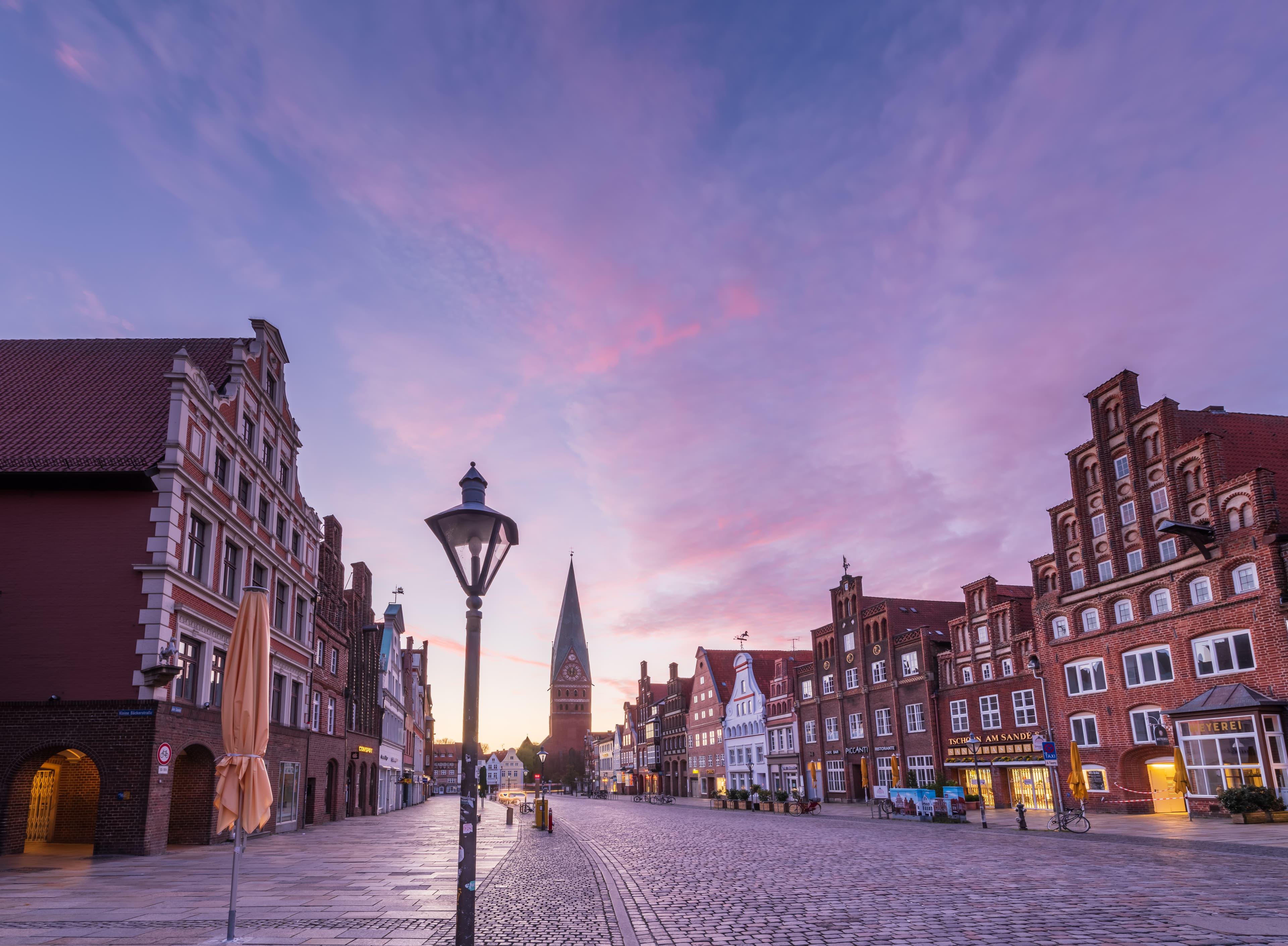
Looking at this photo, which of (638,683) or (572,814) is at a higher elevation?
(638,683)

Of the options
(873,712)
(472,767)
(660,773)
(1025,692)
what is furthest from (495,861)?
(660,773)

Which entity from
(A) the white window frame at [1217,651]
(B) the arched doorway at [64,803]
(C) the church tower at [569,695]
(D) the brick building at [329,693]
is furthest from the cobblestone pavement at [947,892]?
(C) the church tower at [569,695]

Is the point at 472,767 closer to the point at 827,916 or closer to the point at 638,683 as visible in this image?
the point at 827,916

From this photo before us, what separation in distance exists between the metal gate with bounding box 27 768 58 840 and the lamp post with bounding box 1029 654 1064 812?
3019cm

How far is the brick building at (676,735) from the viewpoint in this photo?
351 ft

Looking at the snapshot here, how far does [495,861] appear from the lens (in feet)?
74.6

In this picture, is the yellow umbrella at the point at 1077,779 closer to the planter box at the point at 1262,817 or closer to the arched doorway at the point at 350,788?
the planter box at the point at 1262,817

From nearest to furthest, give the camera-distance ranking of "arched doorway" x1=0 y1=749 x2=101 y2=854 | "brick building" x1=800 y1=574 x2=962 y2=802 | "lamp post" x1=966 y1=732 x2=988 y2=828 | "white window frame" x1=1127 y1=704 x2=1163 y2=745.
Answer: "arched doorway" x1=0 y1=749 x2=101 y2=854 < "white window frame" x1=1127 y1=704 x2=1163 y2=745 < "lamp post" x1=966 y1=732 x2=988 y2=828 < "brick building" x1=800 y1=574 x2=962 y2=802

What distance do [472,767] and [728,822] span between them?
119 feet

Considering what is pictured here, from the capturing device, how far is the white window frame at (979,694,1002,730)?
4678cm

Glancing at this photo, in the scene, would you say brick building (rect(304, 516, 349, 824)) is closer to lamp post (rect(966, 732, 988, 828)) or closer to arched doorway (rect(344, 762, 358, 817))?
arched doorway (rect(344, 762, 358, 817))

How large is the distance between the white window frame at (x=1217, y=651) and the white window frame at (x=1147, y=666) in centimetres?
129

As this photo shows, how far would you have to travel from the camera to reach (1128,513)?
37719 millimetres

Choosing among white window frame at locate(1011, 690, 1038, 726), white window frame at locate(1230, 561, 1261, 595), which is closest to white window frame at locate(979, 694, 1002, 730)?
white window frame at locate(1011, 690, 1038, 726)
